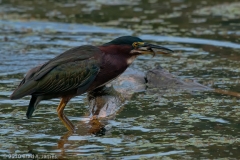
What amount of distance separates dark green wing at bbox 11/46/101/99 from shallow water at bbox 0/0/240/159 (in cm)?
52

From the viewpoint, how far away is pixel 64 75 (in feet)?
24.9

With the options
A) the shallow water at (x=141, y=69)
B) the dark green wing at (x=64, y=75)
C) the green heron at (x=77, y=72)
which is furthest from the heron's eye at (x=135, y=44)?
the shallow water at (x=141, y=69)

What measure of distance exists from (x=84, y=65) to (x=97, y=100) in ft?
2.99

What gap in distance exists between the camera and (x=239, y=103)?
350 inches

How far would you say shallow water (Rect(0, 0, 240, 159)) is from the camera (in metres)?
7.15

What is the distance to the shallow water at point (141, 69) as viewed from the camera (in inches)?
282

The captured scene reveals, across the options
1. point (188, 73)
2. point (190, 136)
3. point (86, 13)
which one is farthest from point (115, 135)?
point (86, 13)

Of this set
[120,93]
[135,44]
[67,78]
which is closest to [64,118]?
[67,78]

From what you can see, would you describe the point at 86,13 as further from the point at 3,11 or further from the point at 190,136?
the point at 190,136

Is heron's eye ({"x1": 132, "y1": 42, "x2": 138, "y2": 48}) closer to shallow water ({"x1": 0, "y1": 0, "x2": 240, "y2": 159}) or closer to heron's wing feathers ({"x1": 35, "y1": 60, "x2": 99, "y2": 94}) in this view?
heron's wing feathers ({"x1": 35, "y1": 60, "x2": 99, "y2": 94})

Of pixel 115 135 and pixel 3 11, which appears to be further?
pixel 3 11

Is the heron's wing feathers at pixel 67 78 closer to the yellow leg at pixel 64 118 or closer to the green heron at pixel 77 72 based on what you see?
the green heron at pixel 77 72

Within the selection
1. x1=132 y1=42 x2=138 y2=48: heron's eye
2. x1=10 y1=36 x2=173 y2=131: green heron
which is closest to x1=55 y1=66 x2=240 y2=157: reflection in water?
x1=10 y1=36 x2=173 y2=131: green heron

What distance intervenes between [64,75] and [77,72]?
151mm
